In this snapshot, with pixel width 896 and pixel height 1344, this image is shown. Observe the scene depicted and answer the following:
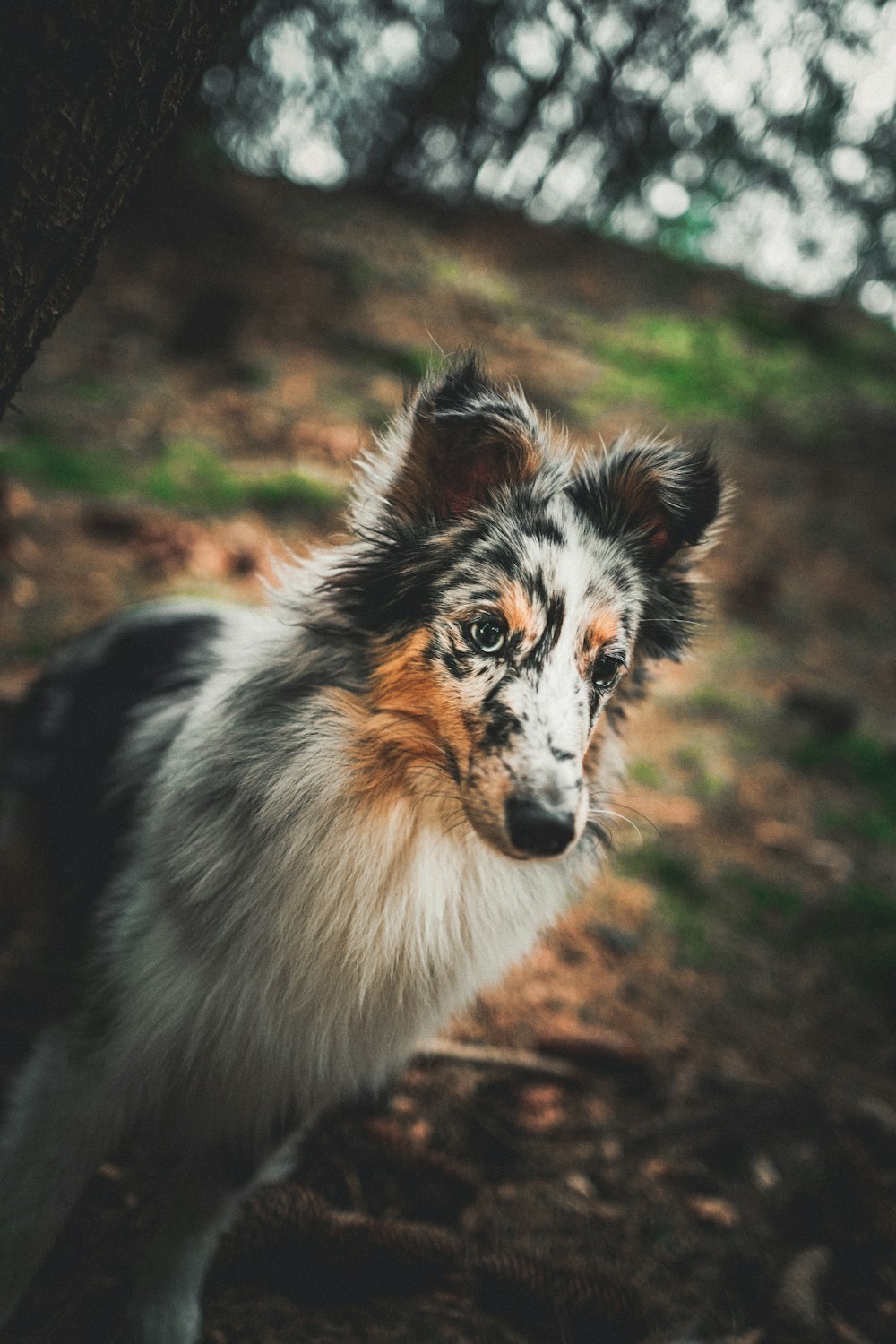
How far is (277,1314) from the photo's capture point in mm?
2041

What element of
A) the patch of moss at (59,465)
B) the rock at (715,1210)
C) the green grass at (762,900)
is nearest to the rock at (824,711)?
the green grass at (762,900)

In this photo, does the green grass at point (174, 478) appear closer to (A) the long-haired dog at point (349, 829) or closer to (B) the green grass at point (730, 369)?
(A) the long-haired dog at point (349, 829)

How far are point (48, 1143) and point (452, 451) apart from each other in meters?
2.09

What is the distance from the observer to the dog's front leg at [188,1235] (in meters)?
2.02

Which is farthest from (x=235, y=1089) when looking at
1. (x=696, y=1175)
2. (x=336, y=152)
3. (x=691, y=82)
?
(x=336, y=152)

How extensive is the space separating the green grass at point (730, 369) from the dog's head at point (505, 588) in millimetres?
7284

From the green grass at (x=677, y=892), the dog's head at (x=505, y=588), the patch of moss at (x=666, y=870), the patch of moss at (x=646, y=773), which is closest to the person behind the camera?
the dog's head at (x=505, y=588)

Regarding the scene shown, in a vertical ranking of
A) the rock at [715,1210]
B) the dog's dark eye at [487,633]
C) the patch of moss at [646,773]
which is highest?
the patch of moss at [646,773]

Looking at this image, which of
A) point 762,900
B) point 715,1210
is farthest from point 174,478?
point 715,1210

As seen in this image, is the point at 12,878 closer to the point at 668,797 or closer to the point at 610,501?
the point at 610,501

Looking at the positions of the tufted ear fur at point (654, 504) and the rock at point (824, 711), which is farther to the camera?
the rock at point (824, 711)

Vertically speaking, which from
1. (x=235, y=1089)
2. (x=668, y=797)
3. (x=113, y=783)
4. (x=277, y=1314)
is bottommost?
(x=277, y=1314)

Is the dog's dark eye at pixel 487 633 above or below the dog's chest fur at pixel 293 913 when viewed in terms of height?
above

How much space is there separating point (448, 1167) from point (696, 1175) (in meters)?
0.97
